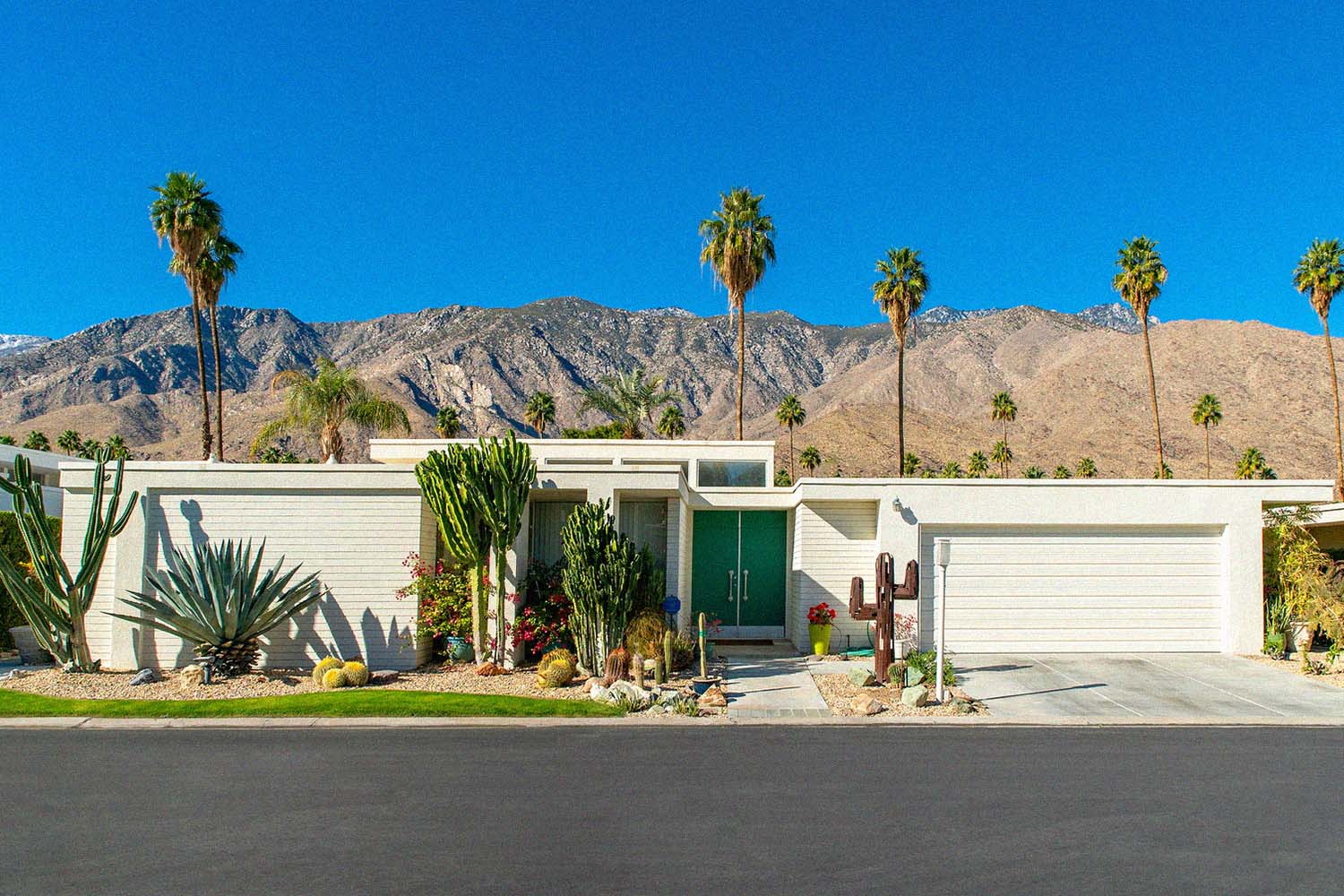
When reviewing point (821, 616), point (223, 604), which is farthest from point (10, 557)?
point (821, 616)

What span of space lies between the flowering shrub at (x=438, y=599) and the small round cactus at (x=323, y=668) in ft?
4.42

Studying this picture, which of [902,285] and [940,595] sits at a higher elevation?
[902,285]

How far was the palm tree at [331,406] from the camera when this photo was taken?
28812 millimetres

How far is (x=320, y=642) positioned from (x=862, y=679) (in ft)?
29.1

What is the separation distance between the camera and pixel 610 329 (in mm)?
195375

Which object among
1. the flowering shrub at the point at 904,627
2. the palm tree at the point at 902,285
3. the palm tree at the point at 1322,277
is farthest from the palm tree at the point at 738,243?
the palm tree at the point at 1322,277

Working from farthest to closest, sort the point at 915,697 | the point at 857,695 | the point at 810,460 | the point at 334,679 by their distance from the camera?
1. the point at 810,460
2. the point at 334,679
3. the point at 857,695
4. the point at 915,697

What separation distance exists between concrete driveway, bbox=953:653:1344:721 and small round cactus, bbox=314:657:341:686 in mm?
9795

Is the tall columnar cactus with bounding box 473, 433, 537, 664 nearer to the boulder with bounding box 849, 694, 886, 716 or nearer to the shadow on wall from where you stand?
the shadow on wall

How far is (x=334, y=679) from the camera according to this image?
13938 millimetres

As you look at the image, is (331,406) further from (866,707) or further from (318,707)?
(866,707)

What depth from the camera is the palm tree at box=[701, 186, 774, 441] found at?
30.6 m

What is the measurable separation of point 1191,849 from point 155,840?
25.9 ft

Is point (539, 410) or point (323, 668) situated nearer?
point (323, 668)
